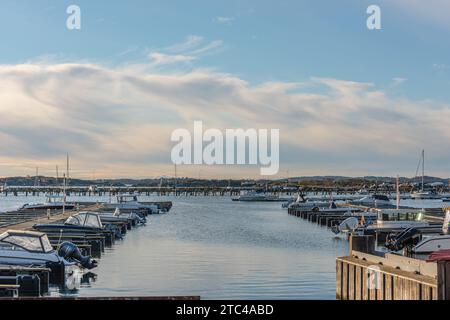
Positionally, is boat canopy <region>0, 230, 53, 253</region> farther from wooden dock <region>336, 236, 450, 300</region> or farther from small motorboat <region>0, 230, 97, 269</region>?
wooden dock <region>336, 236, 450, 300</region>

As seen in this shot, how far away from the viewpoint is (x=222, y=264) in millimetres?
43656

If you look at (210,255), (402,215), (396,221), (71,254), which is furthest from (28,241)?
(402,215)

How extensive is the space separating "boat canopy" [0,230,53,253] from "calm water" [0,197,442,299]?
2798 mm

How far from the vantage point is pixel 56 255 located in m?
31.5

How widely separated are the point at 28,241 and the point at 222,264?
51.6ft

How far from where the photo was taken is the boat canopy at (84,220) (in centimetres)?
5022

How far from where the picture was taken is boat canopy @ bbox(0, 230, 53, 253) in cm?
3072

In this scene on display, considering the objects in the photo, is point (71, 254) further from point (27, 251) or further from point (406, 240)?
point (406, 240)

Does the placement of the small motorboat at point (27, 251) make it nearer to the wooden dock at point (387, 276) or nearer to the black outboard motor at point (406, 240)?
the wooden dock at point (387, 276)

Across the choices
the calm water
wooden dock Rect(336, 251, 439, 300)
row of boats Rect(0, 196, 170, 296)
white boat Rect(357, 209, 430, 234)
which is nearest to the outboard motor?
the calm water

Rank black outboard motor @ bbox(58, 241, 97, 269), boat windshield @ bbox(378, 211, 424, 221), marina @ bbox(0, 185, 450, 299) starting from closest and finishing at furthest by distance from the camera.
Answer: marina @ bbox(0, 185, 450, 299)
black outboard motor @ bbox(58, 241, 97, 269)
boat windshield @ bbox(378, 211, 424, 221)

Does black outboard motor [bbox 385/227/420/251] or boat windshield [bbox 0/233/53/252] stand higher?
boat windshield [bbox 0/233/53/252]

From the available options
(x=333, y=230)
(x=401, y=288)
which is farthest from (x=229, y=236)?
(x=401, y=288)
